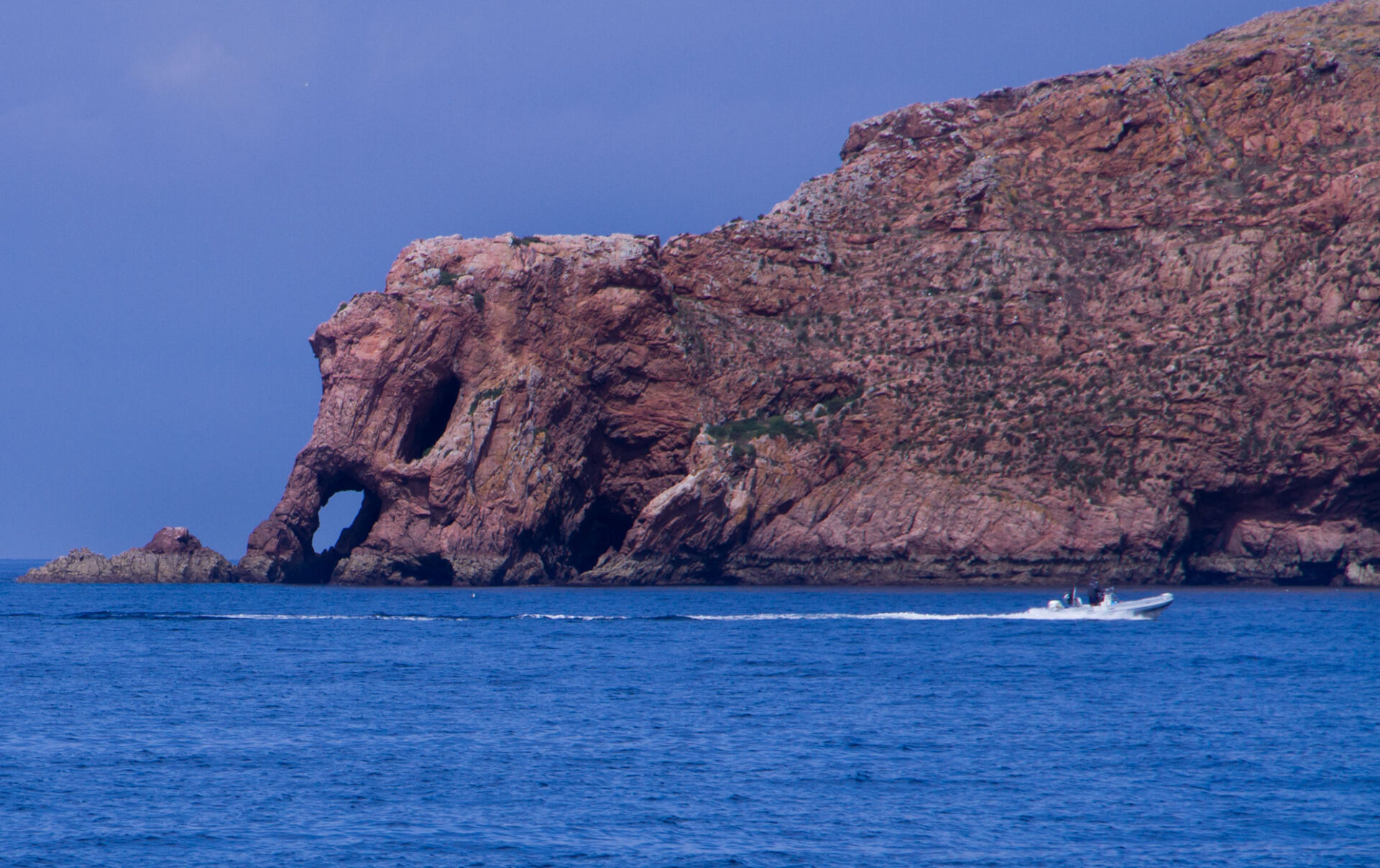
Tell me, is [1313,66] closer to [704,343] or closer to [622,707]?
[704,343]

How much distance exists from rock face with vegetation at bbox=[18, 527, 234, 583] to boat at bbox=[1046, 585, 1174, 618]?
70389mm

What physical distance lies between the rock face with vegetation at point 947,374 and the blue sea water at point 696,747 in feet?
98.5

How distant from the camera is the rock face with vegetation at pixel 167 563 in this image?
117188 millimetres

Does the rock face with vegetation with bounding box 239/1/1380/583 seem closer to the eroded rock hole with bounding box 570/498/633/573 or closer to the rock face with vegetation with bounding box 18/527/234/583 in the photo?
the eroded rock hole with bounding box 570/498/633/573

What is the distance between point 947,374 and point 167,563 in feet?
206

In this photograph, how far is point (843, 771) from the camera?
1174 inches

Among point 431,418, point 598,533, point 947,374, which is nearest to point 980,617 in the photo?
point 947,374

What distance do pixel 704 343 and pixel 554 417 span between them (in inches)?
500

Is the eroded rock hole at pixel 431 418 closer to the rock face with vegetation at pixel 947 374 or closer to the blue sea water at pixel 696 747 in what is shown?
the rock face with vegetation at pixel 947 374

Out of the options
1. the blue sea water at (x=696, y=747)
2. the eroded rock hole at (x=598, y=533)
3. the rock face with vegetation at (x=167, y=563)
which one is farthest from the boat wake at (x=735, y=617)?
the rock face with vegetation at (x=167, y=563)

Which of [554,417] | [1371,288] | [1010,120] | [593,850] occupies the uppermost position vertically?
[1010,120]

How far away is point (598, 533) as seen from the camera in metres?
110

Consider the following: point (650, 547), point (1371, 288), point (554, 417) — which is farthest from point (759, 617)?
point (1371, 288)

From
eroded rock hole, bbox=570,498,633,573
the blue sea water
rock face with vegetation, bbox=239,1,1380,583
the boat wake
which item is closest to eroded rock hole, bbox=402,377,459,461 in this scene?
rock face with vegetation, bbox=239,1,1380,583
